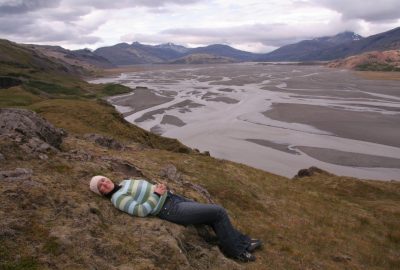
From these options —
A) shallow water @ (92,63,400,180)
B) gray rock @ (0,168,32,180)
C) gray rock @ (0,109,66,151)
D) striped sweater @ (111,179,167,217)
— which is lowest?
shallow water @ (92,63,400,180)

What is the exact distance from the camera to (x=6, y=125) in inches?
724

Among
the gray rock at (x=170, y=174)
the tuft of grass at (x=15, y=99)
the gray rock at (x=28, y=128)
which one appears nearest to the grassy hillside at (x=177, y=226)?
the gray rock at (x=170, y=174)

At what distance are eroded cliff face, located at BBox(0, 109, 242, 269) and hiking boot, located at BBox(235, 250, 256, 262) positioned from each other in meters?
0.82

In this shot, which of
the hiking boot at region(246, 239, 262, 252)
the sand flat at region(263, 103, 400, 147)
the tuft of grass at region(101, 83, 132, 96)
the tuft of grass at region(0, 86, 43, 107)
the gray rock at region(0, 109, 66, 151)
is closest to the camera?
the hiking boot at region(246, 239, 262, 252)

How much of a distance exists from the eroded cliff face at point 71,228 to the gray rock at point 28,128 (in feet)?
0.58

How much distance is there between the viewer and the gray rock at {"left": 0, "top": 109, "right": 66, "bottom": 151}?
1756 cm

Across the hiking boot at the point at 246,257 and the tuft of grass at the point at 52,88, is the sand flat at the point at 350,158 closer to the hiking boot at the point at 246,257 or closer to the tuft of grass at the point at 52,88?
the hiking boot at the point at 246,257

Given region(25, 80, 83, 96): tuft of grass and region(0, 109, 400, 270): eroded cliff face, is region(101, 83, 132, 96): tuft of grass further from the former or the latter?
region(0, 109, 400, 270): eroded cliff face

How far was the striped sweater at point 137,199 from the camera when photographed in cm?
1362

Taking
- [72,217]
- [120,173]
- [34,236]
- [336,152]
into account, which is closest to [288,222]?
[120,173]

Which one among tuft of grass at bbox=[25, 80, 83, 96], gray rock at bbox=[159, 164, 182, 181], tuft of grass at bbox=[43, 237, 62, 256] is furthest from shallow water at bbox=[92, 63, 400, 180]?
tuft of grass at bbox=[43, 237, 62, 256]

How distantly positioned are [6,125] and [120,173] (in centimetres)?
565

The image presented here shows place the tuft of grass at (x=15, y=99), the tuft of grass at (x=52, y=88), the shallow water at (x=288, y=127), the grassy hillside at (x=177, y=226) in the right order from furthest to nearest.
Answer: the tuft of grass at (x=52, y=88) < the tuft of grass at (x=15, y=99) < the shallow water at (x=288, y=127) < the grassy hillside at (x=177, y=226)

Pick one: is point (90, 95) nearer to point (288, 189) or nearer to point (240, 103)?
point (240, 103)
